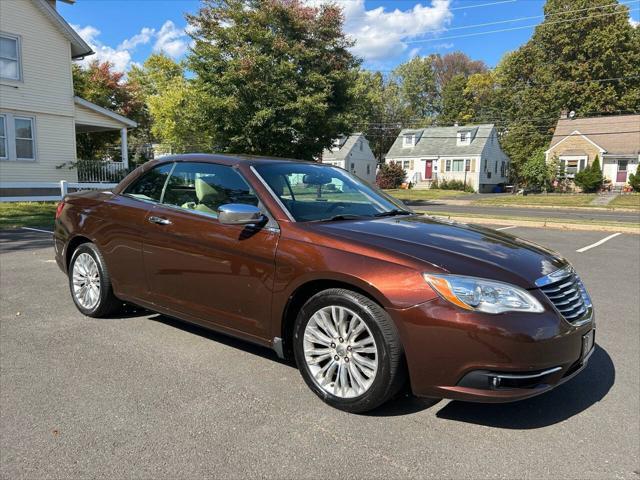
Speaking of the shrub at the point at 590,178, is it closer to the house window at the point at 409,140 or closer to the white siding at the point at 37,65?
the house window at the point at 409,140

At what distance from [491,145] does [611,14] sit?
620 inches

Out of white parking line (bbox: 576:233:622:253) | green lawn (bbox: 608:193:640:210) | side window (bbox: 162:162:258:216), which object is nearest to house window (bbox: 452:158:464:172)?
green lawn (bbox: 608:193:640:210)

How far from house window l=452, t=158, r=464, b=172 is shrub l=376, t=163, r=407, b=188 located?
5.20m

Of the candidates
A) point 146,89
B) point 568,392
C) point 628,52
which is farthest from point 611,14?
point 568,392

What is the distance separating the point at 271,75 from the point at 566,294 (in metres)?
20.2

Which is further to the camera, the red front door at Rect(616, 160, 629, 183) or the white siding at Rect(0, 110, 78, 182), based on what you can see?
the red front door at Rect(616, 160, 629, 183)

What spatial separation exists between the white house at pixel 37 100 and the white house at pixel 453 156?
37258 millimetres

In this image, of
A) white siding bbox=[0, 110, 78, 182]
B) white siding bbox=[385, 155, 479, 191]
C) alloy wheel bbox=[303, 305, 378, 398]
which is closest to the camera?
alloy wheel bbox=[303, 305, 378, 398]

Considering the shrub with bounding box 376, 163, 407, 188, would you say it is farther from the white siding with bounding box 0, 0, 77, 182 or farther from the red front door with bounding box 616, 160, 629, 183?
the white siding with bounding box 0, 0, 77, 182

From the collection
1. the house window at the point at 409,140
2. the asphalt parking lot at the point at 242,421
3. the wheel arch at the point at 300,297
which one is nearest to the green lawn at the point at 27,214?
the asphalt parking lot at the point at 242,421

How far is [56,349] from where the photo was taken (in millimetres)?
4230

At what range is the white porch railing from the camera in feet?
69.5

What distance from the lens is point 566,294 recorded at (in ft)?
10.5

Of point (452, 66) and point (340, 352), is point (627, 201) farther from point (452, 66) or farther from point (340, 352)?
point (452, 66)
